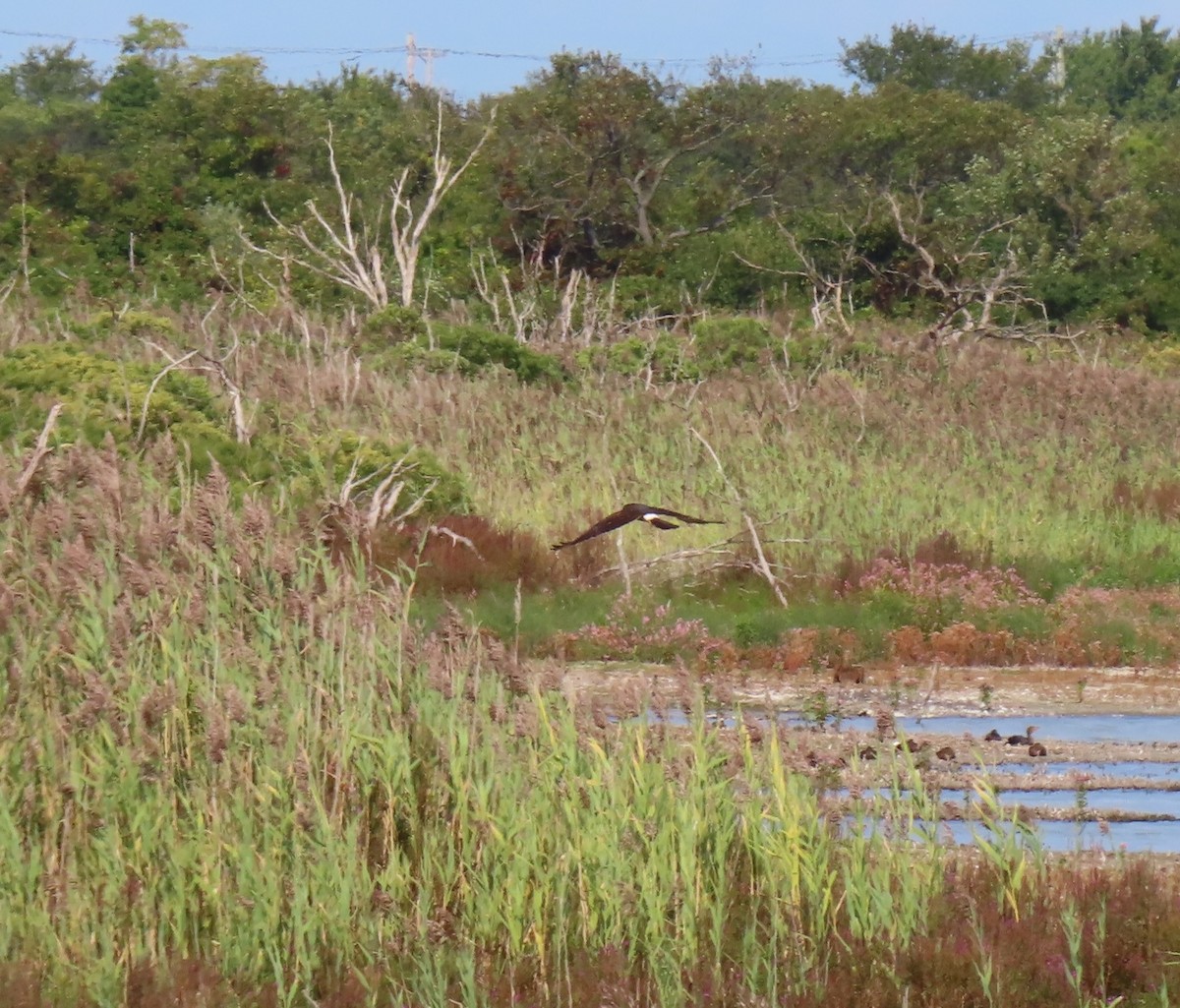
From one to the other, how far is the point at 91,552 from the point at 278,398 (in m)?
10.4

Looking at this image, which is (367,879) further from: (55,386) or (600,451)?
(600,451)

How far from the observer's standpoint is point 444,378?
Result: 65.0 feet

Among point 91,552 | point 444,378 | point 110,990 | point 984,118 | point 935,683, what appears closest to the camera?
point 110,990

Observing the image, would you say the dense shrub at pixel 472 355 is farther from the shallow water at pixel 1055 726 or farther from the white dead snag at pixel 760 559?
the shallow water at pixel 1055 726

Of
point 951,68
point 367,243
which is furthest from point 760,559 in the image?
point 951,68

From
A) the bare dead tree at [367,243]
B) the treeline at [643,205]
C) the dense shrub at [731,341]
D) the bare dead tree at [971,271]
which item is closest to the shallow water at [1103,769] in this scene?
the dense shrub at [731,341]

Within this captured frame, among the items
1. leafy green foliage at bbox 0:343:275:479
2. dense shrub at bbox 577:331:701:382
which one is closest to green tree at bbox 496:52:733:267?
dense shrub at bbox 577:331:701:382

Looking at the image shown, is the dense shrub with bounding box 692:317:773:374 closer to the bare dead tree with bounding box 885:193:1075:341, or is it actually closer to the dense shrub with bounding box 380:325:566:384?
the dense shrub with bounding box 380:325:566:384

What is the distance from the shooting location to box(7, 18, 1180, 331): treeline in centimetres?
3070

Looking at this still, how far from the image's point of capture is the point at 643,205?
1369 inches

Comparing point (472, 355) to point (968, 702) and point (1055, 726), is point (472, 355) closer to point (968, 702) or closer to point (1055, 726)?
point (968, 702)

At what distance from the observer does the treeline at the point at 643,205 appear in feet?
101

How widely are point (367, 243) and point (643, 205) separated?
6.63m

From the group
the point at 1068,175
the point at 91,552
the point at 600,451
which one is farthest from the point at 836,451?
the point at 1068,175
